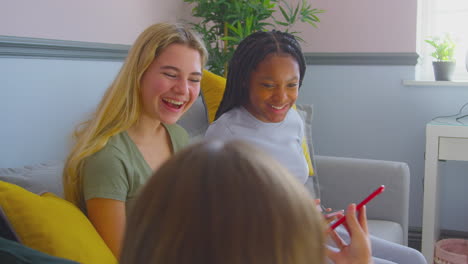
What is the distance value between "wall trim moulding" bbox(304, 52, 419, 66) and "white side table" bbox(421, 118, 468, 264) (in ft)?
1.88

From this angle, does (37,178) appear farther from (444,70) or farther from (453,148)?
(444,70)

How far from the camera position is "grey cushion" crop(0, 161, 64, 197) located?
3.94 feet

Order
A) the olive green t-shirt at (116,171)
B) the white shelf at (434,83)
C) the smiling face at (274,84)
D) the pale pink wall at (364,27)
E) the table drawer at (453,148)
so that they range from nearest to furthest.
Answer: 1. the olive green t-shirt at (116,171)
2. the smiling face at (274,84)
3. the table drawer at (453,148)
4. the white shelf at (434,83)
5. the pale pink wall at (364,27)

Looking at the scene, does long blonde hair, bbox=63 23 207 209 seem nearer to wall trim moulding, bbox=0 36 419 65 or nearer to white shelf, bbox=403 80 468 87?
wall trim moulding, bbox=0 36 419 65

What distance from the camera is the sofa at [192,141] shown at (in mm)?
896

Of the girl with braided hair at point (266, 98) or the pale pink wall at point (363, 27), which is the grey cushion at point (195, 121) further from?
the pale pink wall at point (363, 27)

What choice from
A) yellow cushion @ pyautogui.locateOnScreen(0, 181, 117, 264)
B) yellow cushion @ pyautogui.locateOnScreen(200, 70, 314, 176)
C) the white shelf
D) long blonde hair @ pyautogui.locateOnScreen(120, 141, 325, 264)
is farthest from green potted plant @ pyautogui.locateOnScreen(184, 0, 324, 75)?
long blonde hair @ pyautogui.locateOnScreen(120, 141, 325, 264)

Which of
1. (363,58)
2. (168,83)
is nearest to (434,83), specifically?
(363,58)

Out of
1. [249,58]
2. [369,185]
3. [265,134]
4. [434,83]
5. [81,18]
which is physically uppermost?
[81,18]

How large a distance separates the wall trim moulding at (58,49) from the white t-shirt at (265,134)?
25.1 inches

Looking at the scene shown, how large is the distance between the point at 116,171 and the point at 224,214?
29.0 inches

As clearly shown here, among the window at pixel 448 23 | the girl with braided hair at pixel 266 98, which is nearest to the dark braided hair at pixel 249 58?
the girl with braided hair at pixel 266 98

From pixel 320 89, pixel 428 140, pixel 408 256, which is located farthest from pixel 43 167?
pixel 320 89

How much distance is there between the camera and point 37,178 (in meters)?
1.24
